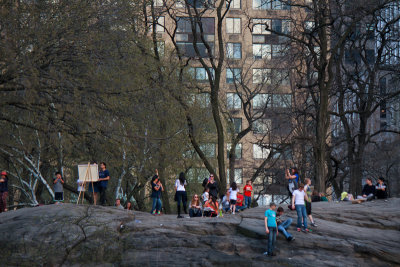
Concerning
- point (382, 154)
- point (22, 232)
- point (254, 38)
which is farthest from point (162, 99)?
point (254, 38)

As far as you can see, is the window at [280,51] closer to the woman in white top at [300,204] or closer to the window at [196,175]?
the window at [196,175]

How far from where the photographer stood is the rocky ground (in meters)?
18.1

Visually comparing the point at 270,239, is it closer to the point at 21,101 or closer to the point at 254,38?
the point at 21,101

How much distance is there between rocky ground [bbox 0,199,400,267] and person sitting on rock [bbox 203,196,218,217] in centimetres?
227

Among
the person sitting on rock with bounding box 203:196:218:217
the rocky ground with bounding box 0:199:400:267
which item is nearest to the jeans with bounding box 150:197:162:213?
the rocky ground with bounding box 0:199:400:267

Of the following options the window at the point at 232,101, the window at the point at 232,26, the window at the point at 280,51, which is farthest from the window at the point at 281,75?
the window at the point at 232,26

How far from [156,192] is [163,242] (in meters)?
3.56

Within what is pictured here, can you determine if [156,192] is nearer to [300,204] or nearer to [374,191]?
[300,204]

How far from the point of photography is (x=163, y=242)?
1877 cm

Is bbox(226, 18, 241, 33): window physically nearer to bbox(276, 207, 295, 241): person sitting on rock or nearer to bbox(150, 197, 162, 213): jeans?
bbox(150, 197, 162, 213): jeans

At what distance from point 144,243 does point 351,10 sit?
16387 millimetres

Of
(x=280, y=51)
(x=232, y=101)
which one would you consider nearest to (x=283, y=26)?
(x=280, y=51)

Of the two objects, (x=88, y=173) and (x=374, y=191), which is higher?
(x=88, y=173)

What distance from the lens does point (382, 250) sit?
19188mm
